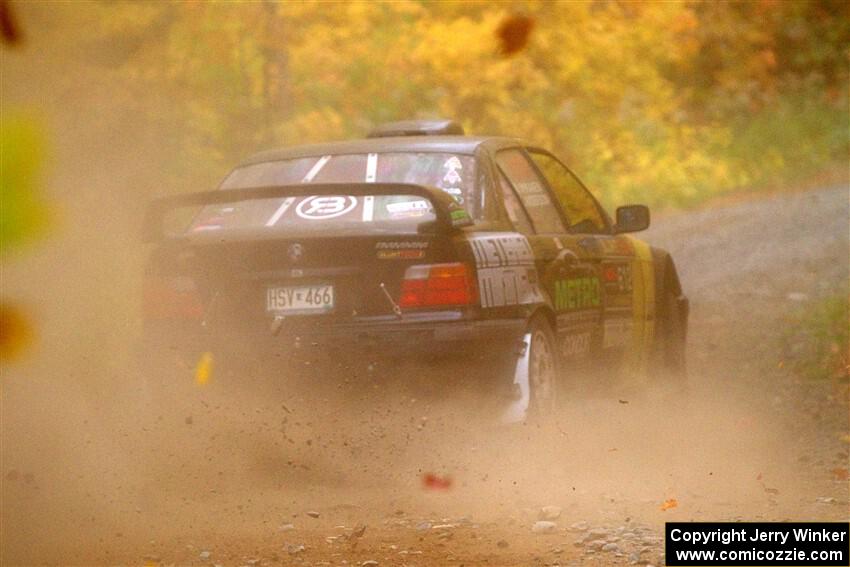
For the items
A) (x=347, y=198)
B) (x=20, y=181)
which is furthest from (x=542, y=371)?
(x=20, y=181)

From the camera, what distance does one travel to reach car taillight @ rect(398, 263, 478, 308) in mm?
7199

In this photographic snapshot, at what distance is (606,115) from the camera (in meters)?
24.1

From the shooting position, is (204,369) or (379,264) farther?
(204,369)

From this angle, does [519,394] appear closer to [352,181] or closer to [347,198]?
[347,198]

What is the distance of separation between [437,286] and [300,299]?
24.0 inches

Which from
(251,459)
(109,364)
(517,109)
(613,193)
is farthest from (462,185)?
(613,193)

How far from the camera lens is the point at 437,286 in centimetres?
721

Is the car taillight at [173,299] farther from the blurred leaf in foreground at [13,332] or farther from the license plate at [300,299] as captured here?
the blurred leaf in foreground at [13,332]

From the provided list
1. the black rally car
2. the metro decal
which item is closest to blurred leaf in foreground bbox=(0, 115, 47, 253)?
the black rally car

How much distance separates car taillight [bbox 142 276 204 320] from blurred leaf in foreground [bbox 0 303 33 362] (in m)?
1.52

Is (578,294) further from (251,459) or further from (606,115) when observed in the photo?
(606,115)

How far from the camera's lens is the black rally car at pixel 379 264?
284 inches

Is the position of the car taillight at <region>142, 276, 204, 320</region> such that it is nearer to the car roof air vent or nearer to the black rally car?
the black rally car

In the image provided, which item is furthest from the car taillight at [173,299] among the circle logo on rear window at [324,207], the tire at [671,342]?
the tire at [671,342]
